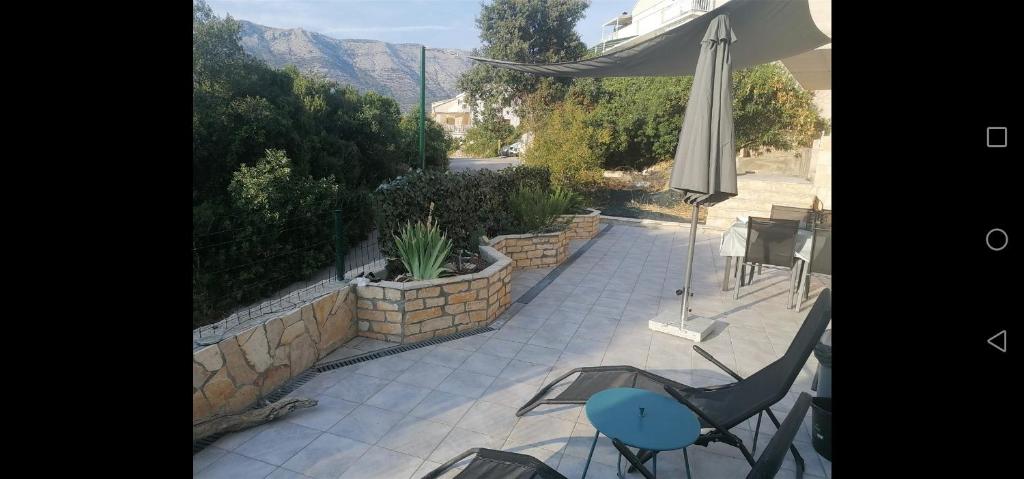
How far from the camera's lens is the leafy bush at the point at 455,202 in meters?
6.05

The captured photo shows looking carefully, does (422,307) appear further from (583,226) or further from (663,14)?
(663,14)

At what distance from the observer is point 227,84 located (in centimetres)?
1805

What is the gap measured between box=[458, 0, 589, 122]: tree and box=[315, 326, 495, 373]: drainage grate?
1151 inches

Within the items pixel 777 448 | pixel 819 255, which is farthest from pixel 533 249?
pixel 777 448

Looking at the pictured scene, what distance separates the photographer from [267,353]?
438 cm

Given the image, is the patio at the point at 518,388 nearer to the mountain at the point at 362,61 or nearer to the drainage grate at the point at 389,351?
the drainage grate at the point at 389,351

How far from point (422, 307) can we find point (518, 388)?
1.47 metres

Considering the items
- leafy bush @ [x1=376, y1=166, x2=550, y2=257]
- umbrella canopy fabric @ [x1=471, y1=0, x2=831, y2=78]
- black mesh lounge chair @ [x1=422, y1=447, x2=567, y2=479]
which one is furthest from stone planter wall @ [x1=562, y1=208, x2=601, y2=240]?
black mesh lounge chair @ [x1=422, y1=447, x2=567, y2=479]

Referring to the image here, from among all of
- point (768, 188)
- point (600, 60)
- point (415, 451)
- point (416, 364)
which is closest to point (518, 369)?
point (416, 364)

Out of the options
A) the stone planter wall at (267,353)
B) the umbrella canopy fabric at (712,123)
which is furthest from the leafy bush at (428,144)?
the umbrella canopy fabric at (712,123)

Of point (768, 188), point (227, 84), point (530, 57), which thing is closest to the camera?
point (768, 188)

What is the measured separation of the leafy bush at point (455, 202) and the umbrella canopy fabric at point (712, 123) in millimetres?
2996
